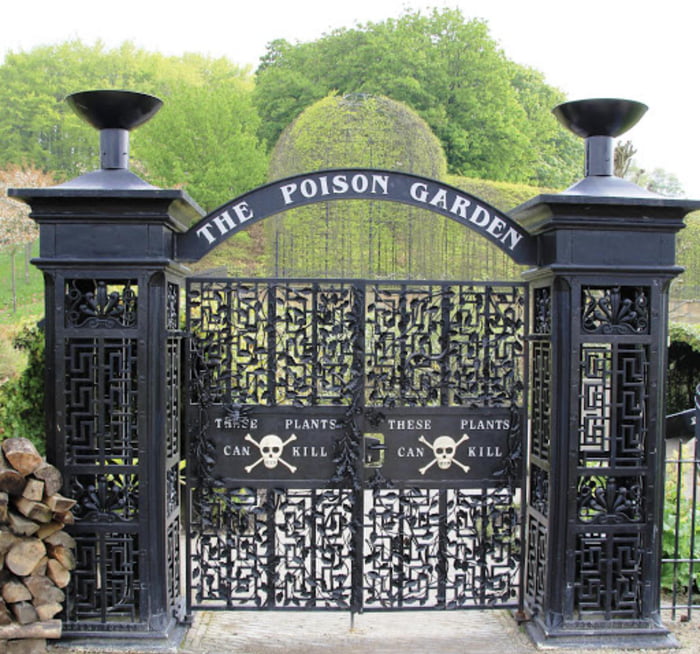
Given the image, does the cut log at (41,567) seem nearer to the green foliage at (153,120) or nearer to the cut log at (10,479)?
the cut log at (10,479)

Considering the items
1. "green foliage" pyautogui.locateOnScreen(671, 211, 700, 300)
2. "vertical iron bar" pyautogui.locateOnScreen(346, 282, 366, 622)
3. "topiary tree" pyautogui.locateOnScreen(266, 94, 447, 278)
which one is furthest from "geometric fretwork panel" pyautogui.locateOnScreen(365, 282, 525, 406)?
"green foliage" pyautogui.locateOnScreen(671, 211, 700, 300)

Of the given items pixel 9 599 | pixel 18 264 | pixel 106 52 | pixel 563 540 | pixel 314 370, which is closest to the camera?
pixel 9 599

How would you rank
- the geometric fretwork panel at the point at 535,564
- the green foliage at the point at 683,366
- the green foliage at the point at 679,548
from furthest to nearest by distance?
the green foliage at the point at 683,366 < the green foliage at the point at 679,548 < the geometric fretwork panel at the point at 535,564

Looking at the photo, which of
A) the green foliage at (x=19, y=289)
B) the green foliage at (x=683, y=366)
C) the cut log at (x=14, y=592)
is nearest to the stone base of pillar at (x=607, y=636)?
the cut log at (x=14, y=592)

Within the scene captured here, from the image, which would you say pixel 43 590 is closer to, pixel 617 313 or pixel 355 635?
pixel 355 635

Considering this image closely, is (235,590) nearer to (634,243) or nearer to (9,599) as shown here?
(9,599)

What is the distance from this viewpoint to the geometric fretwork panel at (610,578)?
4.57m

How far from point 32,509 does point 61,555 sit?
370 millimetres

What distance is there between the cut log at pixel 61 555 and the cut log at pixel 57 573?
1.0 inches

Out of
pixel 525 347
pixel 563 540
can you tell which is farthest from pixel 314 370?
pixel 563 540

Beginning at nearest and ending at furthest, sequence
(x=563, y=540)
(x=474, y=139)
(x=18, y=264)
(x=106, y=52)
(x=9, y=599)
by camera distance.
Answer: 1. (x=9, y=599)
2. (x=563, y=540)
3. (x=474, y=139)
4. (x=18, y=264)
5. (x=106, y=52)

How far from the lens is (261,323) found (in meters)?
4.88

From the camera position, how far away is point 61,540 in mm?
Answer: 4328

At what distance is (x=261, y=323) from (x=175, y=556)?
1.72 meters
